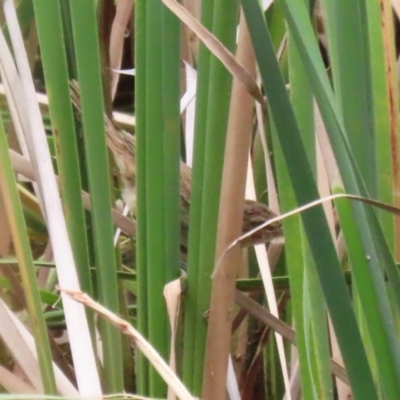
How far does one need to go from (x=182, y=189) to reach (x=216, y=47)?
52cm

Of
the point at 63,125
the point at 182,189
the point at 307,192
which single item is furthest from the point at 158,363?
the point at 182,189

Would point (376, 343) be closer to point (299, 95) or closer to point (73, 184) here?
point (299, 95)

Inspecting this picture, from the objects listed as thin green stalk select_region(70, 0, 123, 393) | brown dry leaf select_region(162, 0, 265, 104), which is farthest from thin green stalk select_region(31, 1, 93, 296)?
brown dry leaf select_region(162, 0, 265, 104)

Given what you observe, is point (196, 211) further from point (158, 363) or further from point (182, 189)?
point (182, 189)

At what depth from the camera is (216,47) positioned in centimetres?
42

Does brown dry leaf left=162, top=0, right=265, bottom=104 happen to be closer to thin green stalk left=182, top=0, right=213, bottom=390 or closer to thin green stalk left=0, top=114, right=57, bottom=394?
thin green stalk left=182, top=0, right=213, bottom=390

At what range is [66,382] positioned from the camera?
630 millimetres

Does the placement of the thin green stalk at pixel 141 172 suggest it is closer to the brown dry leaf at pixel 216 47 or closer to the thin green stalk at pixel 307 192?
the brown dry leaf at pixel 216 47

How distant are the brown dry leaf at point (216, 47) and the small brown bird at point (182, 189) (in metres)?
0.29

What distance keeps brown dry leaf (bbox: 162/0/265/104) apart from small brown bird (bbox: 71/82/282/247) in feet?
0.97

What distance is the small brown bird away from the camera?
798 millimetres

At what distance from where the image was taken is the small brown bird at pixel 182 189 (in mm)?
798

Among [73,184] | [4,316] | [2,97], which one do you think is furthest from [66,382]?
[2,97]

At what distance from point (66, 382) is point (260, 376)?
0.92ft
